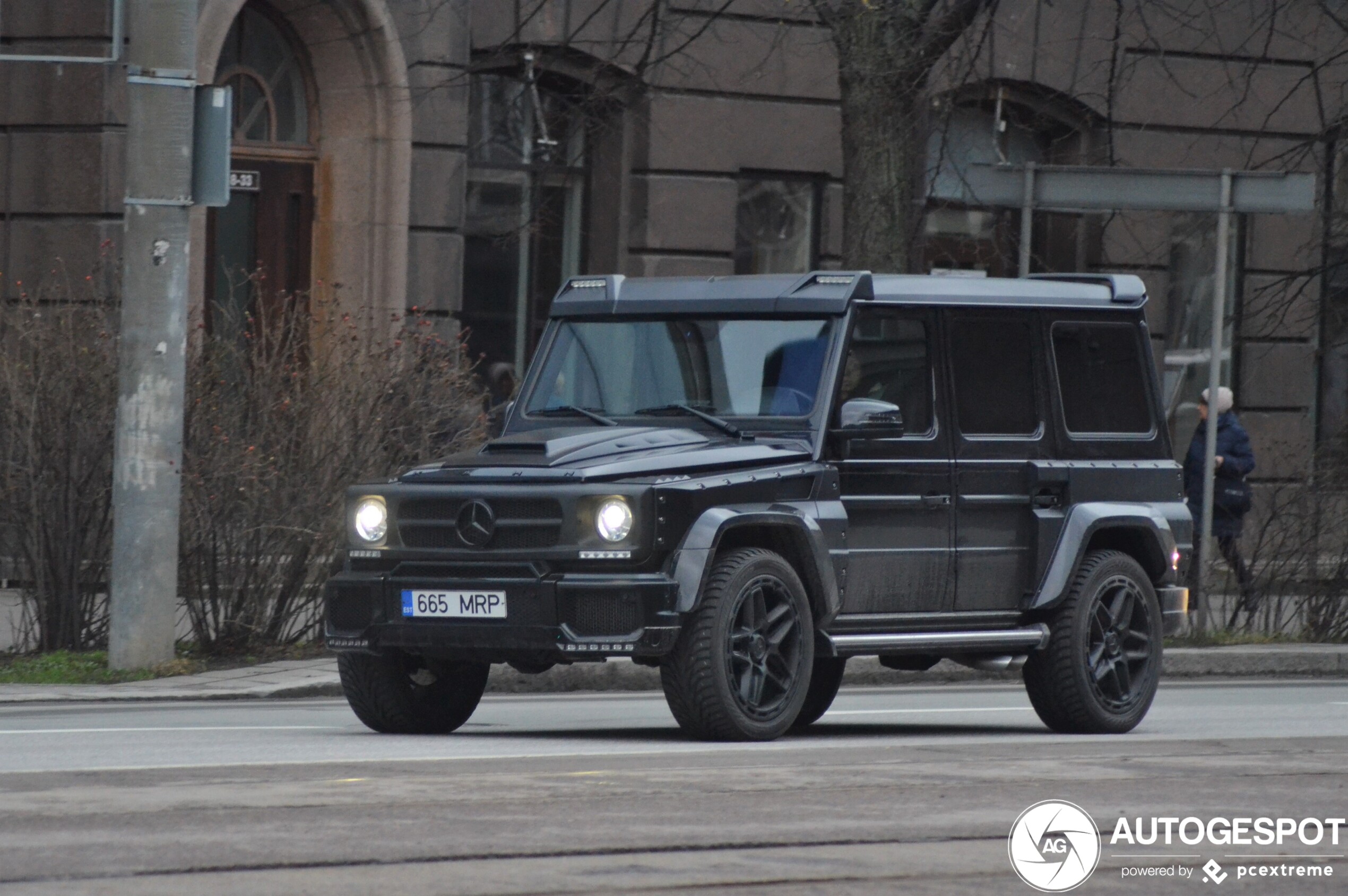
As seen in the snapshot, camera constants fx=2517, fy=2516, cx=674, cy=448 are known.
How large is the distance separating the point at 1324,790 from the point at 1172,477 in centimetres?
338

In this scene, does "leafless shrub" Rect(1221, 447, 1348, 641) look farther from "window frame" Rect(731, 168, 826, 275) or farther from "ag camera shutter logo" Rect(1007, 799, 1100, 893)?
"ag camera shutter logo" Rect(1007, 799, 1100, 893)

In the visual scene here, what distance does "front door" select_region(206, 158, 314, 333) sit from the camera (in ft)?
65.0

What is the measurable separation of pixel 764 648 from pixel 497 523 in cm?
112

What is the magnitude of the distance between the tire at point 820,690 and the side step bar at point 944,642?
0.53 meters

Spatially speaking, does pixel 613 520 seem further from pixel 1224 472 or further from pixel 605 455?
pixel 1224 472

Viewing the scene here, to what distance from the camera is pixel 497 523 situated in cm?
941

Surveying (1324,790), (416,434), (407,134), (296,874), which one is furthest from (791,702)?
(407,134)

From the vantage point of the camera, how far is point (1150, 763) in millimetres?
9086

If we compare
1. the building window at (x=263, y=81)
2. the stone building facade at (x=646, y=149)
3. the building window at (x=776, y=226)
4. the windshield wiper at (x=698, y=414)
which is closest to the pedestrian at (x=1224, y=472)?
the stone building facade at (x=646, y=149)

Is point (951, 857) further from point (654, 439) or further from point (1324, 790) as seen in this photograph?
point (654, 439)

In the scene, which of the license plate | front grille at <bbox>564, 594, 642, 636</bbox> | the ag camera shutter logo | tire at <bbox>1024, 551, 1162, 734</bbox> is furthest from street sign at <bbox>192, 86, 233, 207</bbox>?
the ag camera shutter logo

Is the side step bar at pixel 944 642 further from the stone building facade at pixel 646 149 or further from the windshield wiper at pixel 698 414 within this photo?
the stone building facade at pixel 646 149

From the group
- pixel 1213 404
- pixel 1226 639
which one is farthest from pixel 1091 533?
pixel 1213 404

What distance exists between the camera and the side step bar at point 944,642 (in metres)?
10.0
